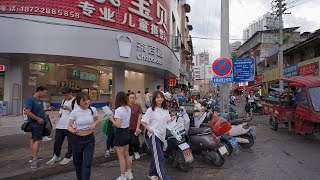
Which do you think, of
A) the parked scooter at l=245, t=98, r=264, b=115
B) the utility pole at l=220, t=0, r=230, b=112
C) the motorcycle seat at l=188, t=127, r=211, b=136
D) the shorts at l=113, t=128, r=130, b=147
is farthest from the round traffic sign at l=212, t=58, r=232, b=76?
the parked scooter at l=245, t=98, r=264, b=115

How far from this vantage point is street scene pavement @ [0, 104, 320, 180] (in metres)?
5.10

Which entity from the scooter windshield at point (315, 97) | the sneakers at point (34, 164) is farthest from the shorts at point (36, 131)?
the scooter windshield at point (315, 97)

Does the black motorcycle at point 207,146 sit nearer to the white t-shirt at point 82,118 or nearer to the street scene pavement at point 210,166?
the street scene pavement at point 210,166

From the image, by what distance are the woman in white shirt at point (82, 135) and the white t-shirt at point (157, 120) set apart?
956 millimetres

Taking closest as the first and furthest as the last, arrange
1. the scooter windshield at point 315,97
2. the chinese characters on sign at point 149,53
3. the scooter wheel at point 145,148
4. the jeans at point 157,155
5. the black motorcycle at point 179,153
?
1. the jeans at point 157,155
2. the black motorcycle at point 179,153
3. the scooter wheel at point 145,148
4. the scooter windshield at point 315,97
5. the chinese characters on sign at point 149,53

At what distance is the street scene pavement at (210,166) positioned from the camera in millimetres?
5098

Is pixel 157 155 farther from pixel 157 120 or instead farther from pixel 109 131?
pixel 109 131

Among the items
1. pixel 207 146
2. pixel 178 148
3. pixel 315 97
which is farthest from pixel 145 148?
pixel 315 97

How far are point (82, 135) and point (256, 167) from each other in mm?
3858

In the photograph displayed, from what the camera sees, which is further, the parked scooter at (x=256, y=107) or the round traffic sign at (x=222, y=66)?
the parked scooter at (x=256, y=107)

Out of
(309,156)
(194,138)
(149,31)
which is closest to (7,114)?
(149,31)

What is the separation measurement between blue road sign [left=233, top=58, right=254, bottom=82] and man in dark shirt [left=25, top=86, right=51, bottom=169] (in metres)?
6.69

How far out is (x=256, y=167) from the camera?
5.66 metres

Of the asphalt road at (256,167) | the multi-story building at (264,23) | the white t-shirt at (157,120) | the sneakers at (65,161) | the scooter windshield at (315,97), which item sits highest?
the multi-story building at (264,23)
